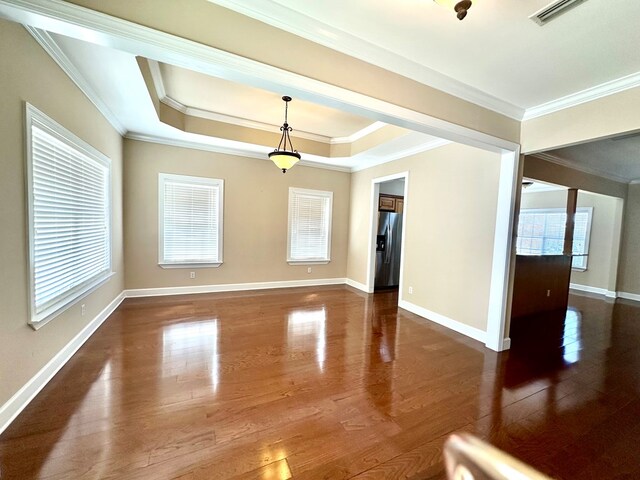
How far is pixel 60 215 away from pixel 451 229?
4.65 metres

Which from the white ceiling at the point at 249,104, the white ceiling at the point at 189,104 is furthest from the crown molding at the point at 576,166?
the white ceiling at the point at 249,104

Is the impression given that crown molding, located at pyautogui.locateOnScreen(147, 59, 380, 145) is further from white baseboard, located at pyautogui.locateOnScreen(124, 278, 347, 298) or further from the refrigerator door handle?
white baseboard, located at pyautogui.locateOnScreen(124, 278, 347, 298)

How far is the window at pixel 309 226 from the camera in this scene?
19.2 ft

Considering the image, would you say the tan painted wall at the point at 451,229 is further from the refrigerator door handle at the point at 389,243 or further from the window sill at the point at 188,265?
the window sill at the point at 188,265

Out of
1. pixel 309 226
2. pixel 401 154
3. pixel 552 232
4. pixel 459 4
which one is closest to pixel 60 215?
pixel 459 4

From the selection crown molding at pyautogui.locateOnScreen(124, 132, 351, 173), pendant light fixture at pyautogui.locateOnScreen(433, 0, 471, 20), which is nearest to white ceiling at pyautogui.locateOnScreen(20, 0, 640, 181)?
pendant light fixture at pyautogui.locateOnScreen(433, 0, 471, 20)

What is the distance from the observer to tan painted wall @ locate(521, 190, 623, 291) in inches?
246

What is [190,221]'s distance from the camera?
16.4 feet

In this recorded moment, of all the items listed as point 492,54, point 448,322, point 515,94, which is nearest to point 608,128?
point 515,94

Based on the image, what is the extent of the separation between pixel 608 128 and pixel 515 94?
85 centimetres

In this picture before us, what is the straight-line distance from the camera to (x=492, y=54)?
218 cm

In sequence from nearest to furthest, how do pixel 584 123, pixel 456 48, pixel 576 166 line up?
pixel 456 48 → pixel 584 123 → pixel 576 166

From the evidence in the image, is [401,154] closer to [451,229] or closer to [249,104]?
[451,229]

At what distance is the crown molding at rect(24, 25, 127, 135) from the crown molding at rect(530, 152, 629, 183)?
5.44 meters
